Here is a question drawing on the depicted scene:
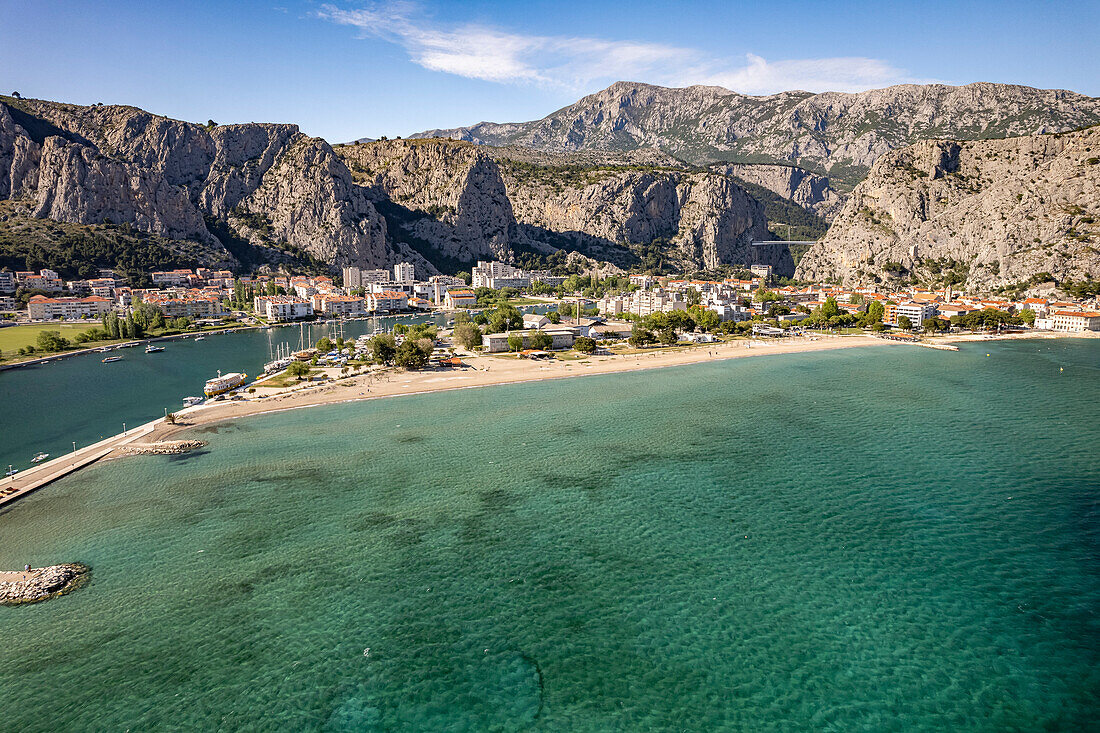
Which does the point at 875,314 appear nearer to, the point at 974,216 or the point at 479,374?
the point at 974,216

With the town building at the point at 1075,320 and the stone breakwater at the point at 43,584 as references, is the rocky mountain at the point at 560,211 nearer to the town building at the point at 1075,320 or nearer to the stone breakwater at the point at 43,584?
the town building at the point at 1075,320

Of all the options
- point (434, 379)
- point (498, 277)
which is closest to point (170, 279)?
point (498, 277)

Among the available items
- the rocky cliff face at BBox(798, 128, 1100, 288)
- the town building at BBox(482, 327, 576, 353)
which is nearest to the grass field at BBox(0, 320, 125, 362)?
the town building at BBox(482, 327, 576, 353)

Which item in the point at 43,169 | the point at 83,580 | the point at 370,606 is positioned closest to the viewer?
the point at 370,606

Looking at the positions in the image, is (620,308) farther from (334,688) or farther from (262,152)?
(262,152)

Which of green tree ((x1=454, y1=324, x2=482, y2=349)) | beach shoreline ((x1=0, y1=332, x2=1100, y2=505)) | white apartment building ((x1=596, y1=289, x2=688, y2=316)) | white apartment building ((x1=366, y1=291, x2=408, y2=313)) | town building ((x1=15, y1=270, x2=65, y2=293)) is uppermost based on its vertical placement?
town building ((x1=15, y1=270, x2=65, y2=293))

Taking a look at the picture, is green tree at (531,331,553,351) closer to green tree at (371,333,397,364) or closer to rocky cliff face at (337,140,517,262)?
green tree at (371,333,397,364)

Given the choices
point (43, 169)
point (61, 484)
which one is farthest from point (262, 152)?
point (61, 484)
